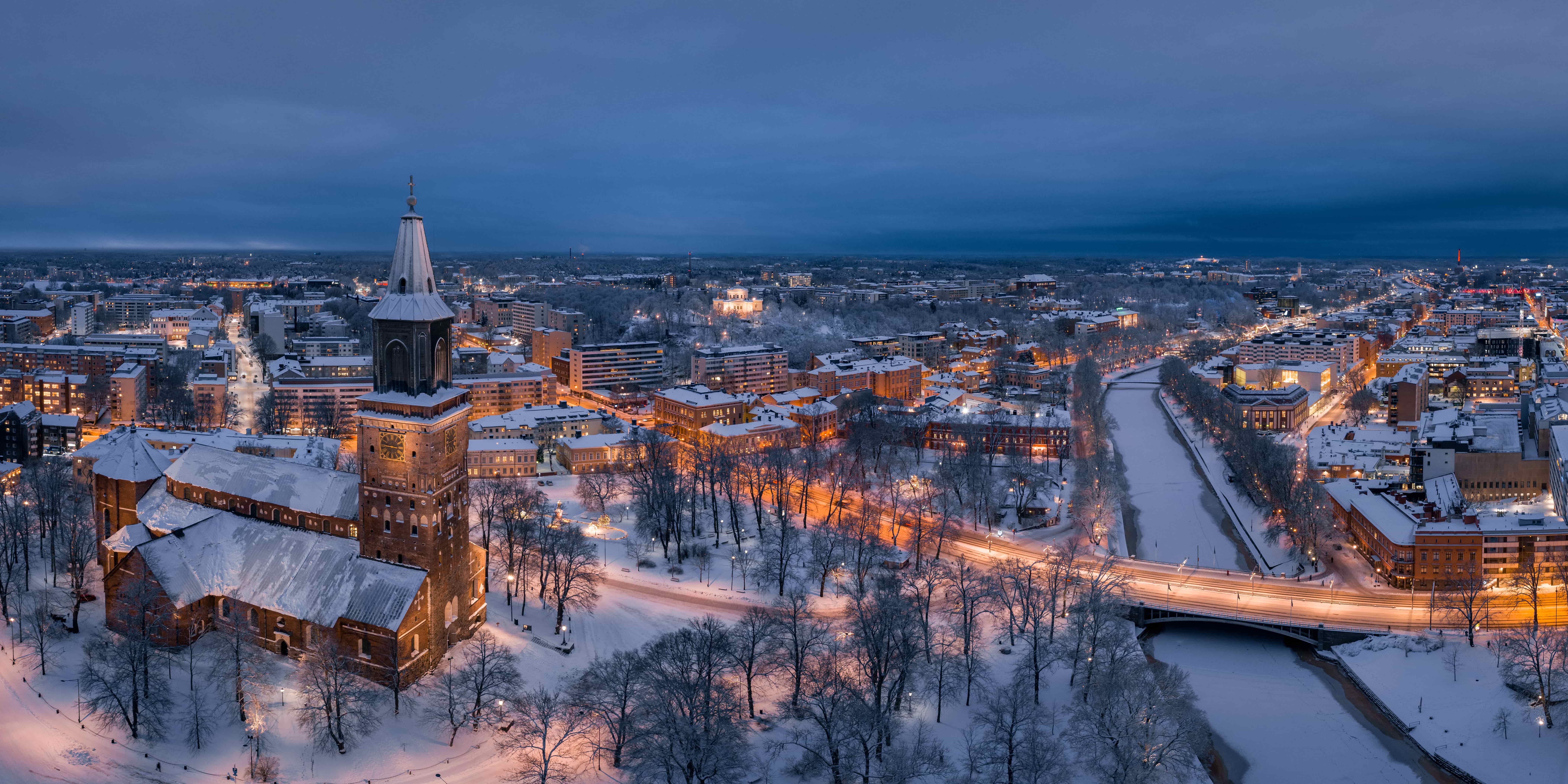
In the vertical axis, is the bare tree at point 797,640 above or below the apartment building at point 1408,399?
below

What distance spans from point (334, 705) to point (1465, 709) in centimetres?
4982

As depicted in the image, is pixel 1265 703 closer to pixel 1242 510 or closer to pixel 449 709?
pixel 1242 510

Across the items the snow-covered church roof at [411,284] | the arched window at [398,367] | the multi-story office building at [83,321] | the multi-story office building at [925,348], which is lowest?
the multi-story office building at [925,348]

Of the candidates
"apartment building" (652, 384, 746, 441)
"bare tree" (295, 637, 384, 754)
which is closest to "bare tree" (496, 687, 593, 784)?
"bare tree" (295, 637, 384, 754)

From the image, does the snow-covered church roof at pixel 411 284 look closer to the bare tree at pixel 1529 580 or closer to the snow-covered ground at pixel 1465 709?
the snow-covered ground at pixel 1465 709

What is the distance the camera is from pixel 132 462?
2269 inches

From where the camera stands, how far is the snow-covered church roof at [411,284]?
4650cm

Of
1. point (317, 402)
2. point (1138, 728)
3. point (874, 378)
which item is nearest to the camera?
point (1138, 728)

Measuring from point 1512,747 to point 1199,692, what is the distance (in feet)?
42.6

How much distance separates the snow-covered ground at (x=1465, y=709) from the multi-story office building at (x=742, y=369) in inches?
3645

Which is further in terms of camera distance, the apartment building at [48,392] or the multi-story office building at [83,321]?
the multi-story office building at [83,321]

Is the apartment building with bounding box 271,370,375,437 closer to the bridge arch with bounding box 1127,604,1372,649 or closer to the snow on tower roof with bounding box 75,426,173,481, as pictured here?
the snow on tower roof with bounding box 75,426,173,481

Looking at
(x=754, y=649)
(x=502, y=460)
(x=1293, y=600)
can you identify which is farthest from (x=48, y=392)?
(x=1293, y=600)

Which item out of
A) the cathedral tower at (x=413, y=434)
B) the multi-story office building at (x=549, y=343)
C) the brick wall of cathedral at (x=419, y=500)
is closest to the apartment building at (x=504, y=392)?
the multi-story office building at (x=549, y=343)
